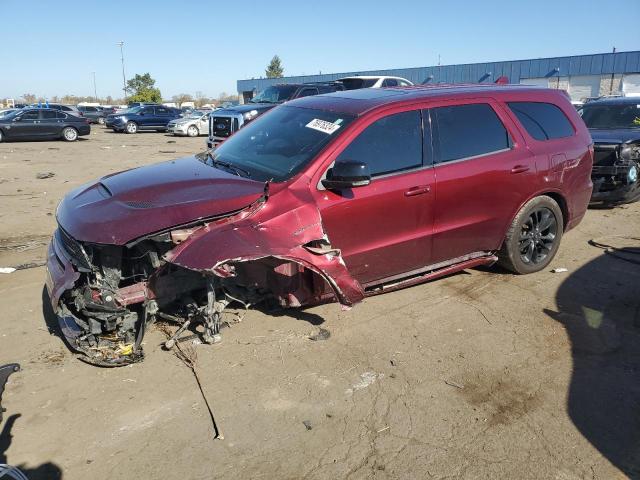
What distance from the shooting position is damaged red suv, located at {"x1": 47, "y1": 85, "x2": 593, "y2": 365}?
347 cm

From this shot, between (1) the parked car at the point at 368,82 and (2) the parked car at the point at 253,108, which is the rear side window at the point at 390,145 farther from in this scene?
(1) the parked car at the point at 368,82

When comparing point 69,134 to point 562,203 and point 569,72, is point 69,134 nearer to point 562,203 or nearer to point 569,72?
point 562,203

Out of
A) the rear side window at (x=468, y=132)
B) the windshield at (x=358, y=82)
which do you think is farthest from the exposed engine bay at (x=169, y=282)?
the windshield at (x=358, y=82)

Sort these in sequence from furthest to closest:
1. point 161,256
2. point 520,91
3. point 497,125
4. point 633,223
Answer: point 633,223
point 520,91
point 497,125
point 161,256

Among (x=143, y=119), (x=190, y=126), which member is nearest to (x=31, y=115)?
(x=143, y=119)

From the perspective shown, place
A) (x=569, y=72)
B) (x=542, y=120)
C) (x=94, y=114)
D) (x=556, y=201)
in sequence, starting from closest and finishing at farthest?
(x=542, y=120) → (x=556, y=201) → (x=94, y=114) → (x=569, y=72)

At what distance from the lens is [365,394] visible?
332 cm

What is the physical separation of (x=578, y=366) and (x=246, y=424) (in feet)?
7.81

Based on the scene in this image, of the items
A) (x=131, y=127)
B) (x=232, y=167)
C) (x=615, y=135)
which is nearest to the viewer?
(x=232, y=167)

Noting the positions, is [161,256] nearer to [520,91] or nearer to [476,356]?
[476,356]

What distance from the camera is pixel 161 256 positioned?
350 cm

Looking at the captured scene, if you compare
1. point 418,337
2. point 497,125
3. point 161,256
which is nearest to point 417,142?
point 497,125

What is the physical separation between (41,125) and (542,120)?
2244 centimetres

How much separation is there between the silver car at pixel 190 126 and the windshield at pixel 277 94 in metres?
12.3
